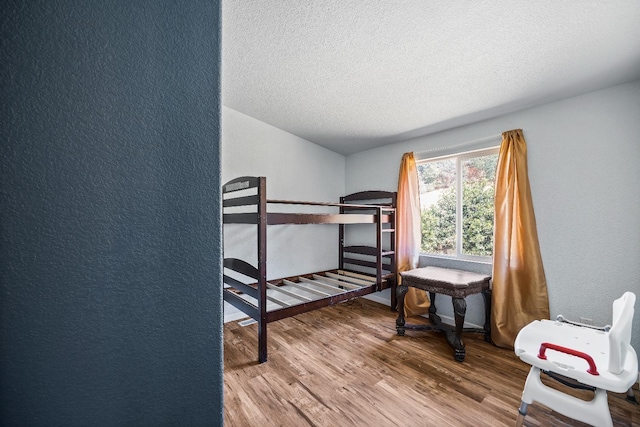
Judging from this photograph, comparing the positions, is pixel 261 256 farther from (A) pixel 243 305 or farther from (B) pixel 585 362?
(B) pixel 585 362

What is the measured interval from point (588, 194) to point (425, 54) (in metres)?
1.72

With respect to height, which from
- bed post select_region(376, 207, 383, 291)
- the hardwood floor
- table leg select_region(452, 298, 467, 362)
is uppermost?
bed post select_region(376, 207, 383, 291)

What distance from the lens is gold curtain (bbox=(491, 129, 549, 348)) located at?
2.23 m

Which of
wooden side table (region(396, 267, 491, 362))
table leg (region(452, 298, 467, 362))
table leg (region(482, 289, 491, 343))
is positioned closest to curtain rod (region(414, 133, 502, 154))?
wooden side table (region(396, 267, 491, 362))

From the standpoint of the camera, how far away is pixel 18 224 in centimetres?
47

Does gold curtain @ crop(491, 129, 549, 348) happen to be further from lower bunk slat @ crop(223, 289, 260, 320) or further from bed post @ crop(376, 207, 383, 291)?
lower bunk slat @ crop(223, 289, 260, 320)

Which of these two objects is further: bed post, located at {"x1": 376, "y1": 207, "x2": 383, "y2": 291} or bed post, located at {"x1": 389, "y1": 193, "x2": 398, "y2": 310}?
bed post, located at {"x1": 389, "y1": 193, "x2": 398, "y2": 310}

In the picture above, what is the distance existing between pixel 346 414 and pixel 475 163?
8.58 ft

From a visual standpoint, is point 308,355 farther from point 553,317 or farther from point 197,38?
point 197,38

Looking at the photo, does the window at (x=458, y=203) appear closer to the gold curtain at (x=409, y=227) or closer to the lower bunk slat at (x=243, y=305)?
the gold curtain at (x=409, y=227)

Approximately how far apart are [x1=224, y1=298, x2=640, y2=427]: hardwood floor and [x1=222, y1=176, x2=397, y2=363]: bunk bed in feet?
1.05

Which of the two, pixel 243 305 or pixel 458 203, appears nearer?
pixel 243 305

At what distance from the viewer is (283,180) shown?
3418mm

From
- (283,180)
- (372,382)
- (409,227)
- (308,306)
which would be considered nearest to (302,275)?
(308,306)
